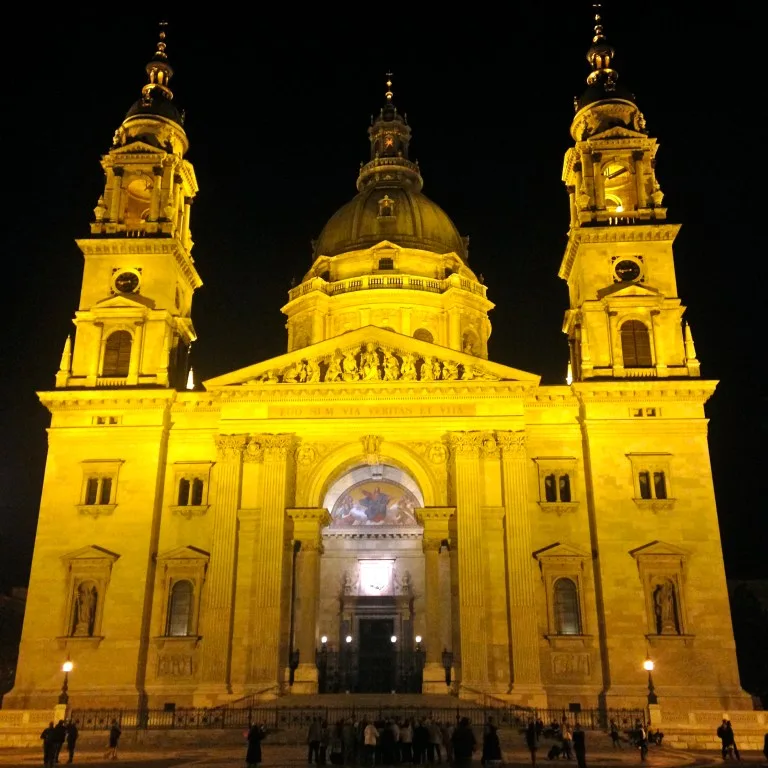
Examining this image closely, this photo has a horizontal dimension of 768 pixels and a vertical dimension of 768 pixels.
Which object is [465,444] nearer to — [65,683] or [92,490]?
[92,490]

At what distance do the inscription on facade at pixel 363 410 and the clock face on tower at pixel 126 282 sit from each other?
10.1 m

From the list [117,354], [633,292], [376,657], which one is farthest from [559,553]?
[117,354]

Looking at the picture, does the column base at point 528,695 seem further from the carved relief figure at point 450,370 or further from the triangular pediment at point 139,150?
the triangular pediment at point 139,150

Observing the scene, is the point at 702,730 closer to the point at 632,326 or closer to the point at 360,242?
the point at 632,326

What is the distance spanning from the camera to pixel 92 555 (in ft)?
132

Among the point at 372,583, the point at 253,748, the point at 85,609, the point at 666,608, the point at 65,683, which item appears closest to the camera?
the point at 253,748

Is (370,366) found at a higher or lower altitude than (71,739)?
higher

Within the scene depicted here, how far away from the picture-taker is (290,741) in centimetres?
3058

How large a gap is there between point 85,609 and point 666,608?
24406mm

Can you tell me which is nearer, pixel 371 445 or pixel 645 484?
pixel 645 484

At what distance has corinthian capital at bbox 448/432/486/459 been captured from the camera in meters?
40.6

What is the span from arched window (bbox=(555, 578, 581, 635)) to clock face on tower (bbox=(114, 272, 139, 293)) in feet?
80.0

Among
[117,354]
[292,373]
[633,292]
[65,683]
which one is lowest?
[65,683]

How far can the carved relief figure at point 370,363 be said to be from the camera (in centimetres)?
4197
